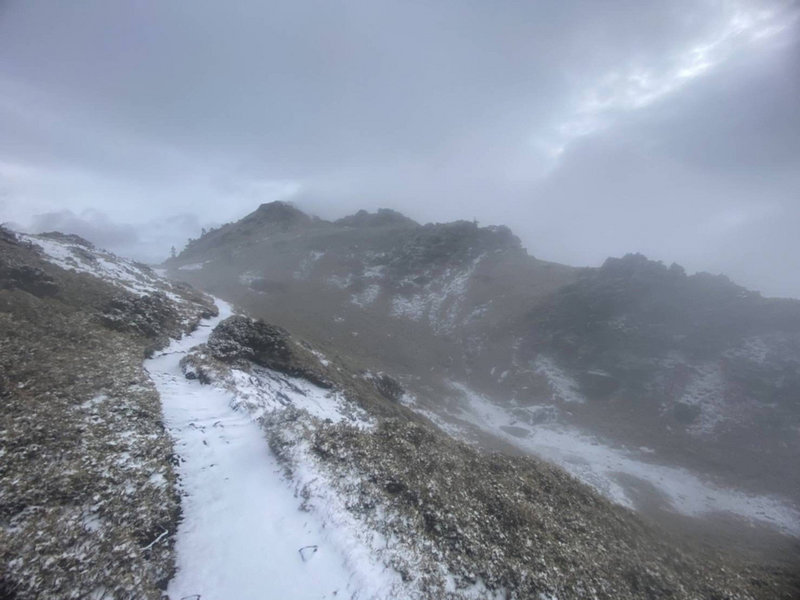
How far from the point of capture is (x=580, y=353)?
46406mm

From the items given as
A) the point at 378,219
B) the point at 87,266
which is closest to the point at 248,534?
the point at 87,266

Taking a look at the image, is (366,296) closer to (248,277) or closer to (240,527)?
(248,277)

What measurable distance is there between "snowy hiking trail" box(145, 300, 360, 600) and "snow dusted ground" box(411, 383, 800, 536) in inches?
837

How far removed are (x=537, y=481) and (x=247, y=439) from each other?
12.6m

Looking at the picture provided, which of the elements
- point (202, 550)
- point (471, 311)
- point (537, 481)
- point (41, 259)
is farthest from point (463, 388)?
point (41, 259)

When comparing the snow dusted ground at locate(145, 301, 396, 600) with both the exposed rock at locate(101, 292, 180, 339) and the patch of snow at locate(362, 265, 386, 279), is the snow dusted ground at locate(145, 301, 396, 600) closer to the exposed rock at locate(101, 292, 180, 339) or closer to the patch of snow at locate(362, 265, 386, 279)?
the exposed rock at locate(101, 292, 180, 339)

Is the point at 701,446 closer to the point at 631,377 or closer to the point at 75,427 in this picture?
the point at 631,377

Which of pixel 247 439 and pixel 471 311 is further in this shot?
pixel 471 311

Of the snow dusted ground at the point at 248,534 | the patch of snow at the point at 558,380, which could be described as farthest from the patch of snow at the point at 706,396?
the snow dusted ground at the point at 248,534

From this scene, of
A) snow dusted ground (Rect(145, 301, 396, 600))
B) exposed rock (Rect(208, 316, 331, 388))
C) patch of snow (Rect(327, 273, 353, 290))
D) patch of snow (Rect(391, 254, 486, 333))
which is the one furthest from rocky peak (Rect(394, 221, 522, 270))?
snow dusted ground (Rect(145, 301, 396, 600))

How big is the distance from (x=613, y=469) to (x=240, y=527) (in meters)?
31.5

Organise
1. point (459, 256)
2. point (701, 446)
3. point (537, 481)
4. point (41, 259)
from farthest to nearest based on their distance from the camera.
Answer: point (459, 256), point (701, 446), point (41, 259), point (537, 481)

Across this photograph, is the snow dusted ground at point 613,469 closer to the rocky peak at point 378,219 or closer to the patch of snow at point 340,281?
the patch of snow at point 340,281

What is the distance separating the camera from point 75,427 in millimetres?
10609
